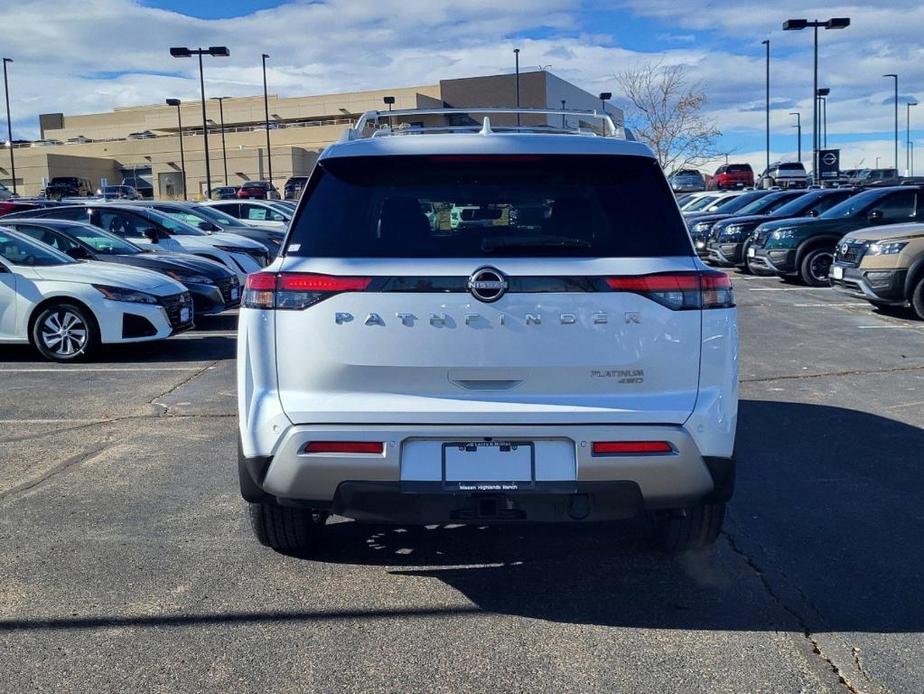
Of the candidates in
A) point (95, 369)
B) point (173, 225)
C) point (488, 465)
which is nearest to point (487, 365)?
point (488, 465)

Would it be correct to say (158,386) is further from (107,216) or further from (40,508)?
(107,216)

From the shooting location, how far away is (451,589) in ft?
14.2

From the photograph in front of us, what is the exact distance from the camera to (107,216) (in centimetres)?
1580

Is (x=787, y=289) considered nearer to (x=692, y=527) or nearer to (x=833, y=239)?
(x=833, y=239)

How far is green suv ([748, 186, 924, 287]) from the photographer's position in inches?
671

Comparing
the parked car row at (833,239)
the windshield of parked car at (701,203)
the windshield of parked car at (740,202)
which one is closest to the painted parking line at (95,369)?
the parked car row at (833,239)

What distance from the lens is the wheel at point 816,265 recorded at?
17547mm

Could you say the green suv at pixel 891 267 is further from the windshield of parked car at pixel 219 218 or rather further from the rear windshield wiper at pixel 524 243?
the windshield of parked car at pixel 219 218

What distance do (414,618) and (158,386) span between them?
19.1ft

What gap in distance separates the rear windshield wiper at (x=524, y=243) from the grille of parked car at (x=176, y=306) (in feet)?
25.1

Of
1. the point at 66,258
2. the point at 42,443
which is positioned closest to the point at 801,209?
the point at 66,258

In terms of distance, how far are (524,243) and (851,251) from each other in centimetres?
1109

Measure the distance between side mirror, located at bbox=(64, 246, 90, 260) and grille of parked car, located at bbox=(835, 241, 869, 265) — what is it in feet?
32.5

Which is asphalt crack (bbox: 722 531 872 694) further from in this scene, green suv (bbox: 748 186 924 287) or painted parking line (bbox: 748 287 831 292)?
green suv (bbox: 748 186 924 287)
